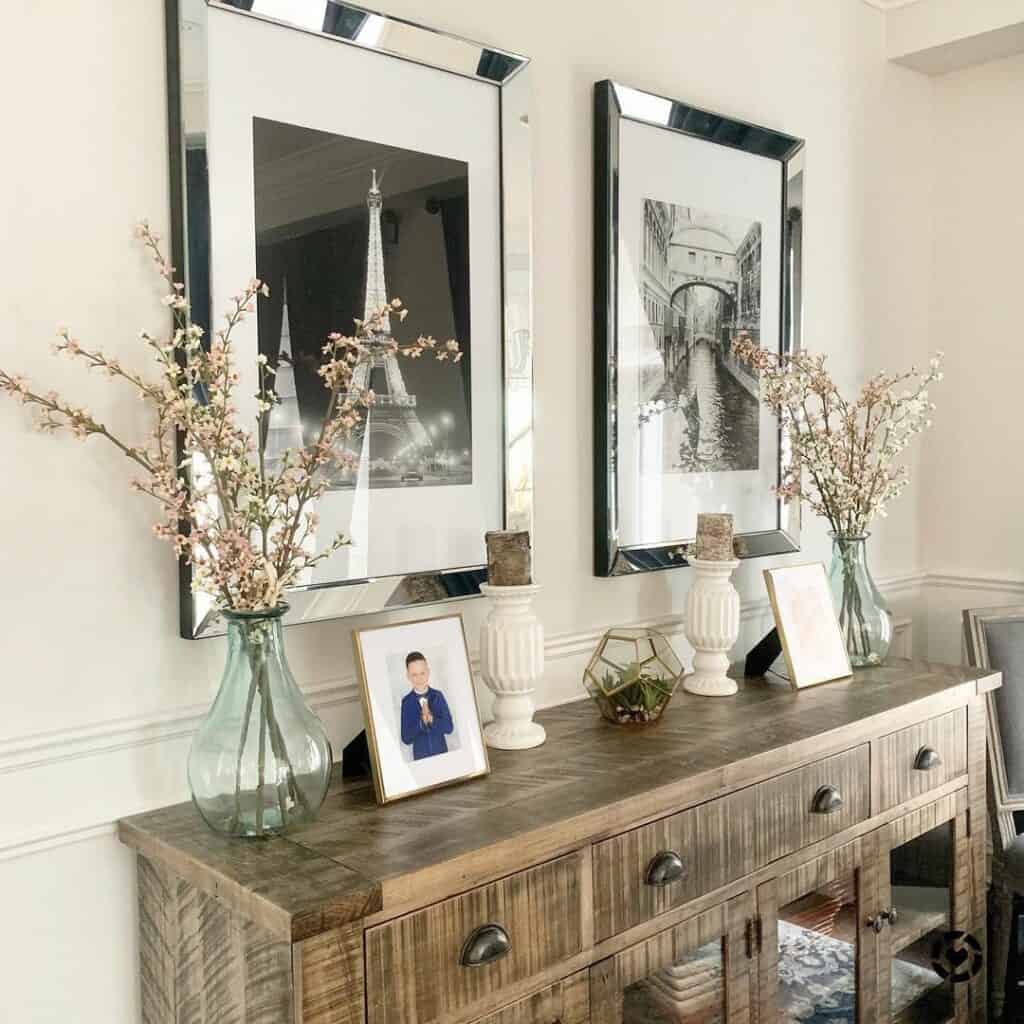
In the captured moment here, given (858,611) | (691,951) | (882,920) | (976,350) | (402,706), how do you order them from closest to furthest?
1. (402,706)
2. (691,951)
3. (882,920)
4. (858,611)
5. (976,350)

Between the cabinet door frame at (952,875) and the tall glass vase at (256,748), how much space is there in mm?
1179

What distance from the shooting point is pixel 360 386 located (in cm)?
176

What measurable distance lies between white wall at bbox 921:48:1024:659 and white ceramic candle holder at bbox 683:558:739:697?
1173 mm

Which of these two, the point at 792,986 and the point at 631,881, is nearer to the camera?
the point at 631,881

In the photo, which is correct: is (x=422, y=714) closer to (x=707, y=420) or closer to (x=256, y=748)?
(x=256, y=748)

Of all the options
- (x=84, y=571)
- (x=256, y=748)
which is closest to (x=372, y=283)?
(x=84, y=571)

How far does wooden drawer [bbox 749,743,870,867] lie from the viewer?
6.05ft

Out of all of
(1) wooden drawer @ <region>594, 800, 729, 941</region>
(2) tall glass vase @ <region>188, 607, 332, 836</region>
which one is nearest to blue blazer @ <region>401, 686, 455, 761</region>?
(2) tall glass vase @ <region>188, 607, 332, 836</region>

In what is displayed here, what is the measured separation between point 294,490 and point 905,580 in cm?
211

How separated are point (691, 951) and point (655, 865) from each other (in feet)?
0.62

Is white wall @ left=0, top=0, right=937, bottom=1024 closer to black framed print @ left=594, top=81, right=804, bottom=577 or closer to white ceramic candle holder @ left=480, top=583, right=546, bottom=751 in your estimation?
white ceramic candle holder @ left=480, top=583, right=546, bottom=751

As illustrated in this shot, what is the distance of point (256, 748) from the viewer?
4.74ft

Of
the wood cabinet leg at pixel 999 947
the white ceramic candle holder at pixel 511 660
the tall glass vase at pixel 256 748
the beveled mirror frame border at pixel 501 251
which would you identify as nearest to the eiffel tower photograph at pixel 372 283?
the beveled mirror frame border at pixel 501 251

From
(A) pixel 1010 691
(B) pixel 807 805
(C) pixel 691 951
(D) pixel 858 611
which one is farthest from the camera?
(A) pixel 1010 691
